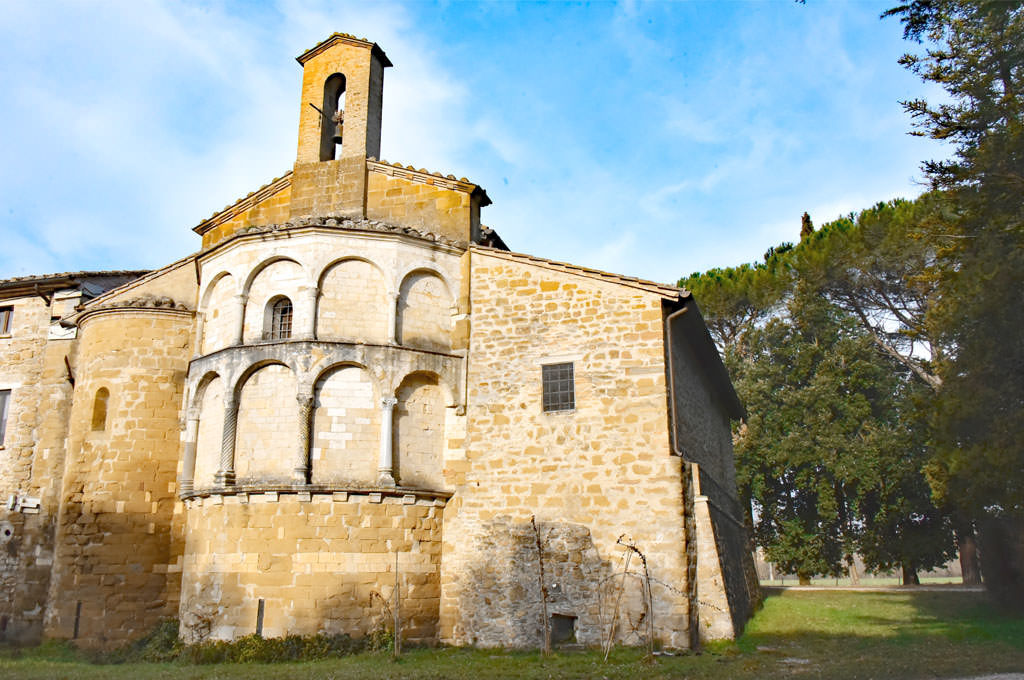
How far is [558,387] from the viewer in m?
14.6

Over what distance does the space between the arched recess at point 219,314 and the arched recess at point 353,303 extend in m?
1.86

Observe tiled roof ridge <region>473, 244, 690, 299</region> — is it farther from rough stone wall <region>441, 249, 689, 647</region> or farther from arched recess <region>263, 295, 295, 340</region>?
arched recess <region>263, 295, 295, 340</region>

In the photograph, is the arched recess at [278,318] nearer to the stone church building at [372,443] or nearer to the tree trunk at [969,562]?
the stone church building at [372,443]

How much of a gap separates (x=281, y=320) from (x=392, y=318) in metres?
2.26

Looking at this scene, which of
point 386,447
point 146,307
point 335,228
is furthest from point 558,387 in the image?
point 146,307

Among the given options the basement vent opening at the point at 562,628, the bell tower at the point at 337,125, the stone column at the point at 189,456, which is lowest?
the basement vent opening at the point at 562,628

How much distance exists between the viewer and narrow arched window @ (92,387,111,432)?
16.1m

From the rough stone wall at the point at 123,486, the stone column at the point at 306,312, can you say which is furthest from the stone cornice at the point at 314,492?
the stone column at the point at 306,312

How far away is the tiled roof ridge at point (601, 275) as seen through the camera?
14250 mm

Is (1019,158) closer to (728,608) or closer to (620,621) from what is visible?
(728,608)

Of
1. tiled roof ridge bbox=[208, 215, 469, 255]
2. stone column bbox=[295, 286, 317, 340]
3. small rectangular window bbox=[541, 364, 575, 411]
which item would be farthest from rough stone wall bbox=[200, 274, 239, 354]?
small rectangular window bbox=[541, 364, 575, 411]

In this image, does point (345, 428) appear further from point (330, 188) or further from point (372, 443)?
point (330, 188)

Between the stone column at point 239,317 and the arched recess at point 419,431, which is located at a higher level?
the stone column at point 239,317

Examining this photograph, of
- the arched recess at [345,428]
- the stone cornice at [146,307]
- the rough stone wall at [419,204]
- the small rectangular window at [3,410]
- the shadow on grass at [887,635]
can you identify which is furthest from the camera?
the small rectangular window at [3,410]
